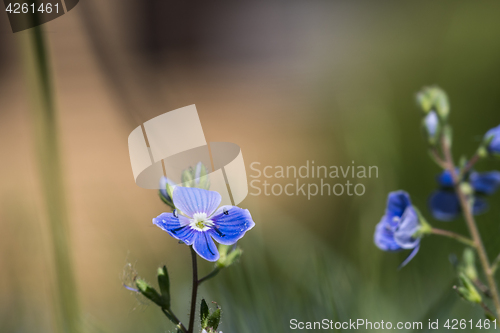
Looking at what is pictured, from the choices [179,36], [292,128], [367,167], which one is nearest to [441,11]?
[292,128]

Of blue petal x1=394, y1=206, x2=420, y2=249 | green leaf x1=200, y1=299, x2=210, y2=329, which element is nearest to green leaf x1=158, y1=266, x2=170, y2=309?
green leaf x1=200, y1=299, x2=210, y2=329

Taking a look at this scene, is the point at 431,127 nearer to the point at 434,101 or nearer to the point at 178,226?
the point at 434,101

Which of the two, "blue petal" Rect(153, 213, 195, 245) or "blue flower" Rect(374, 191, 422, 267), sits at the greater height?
"blue petal" Rect(153, 213, 195, 245)

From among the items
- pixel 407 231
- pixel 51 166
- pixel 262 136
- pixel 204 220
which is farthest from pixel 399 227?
pixel 262 136

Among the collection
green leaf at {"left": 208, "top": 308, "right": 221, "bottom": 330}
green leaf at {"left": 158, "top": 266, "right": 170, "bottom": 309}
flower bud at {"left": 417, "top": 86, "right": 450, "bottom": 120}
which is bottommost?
green leaf at {"left": 208, "top": 308, "right": 221, "bottom": 330}

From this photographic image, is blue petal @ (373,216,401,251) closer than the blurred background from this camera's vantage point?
Yes

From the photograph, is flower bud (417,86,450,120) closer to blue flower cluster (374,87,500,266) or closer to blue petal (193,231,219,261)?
blue flower cluster (374,87,500,266)

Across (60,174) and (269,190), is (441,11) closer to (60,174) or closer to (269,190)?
(269,190)

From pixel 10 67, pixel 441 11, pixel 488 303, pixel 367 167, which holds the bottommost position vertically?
pixel 488 303
